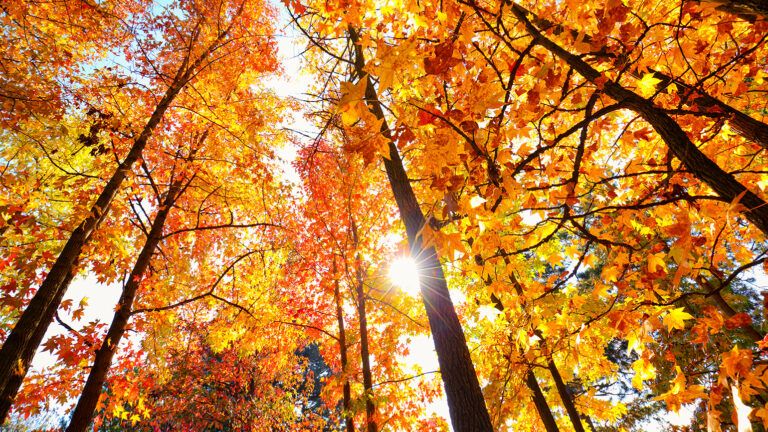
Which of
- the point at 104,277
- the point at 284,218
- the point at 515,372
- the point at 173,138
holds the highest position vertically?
the point at 173,138

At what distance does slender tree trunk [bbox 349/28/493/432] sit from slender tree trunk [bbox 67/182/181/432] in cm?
422

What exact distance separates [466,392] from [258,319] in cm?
407

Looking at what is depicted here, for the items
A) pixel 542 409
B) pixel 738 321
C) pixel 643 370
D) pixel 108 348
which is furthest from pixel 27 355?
pixel 542 409

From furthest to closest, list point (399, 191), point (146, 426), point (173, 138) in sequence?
point (146, 426)
point (173, 138)
point (399, 191)

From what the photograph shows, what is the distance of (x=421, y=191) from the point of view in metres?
5.39

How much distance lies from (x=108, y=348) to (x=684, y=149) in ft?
20.6

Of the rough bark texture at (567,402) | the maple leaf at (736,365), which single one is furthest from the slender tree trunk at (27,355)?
the rough bark texture at (567,402)

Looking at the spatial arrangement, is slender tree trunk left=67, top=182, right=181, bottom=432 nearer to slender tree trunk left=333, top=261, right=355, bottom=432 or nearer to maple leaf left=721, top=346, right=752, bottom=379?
slender tree trunk left=333, top=261, right=355, bottom=432

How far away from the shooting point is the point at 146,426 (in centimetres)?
1284

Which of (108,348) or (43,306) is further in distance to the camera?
(108,348)

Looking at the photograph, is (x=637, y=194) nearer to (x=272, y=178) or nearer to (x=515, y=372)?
(x=515, y=372)

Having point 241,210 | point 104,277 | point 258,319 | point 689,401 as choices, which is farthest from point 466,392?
point 241,210

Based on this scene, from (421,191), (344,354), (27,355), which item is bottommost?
(27,355)

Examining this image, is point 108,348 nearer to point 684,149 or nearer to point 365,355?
point 365,355
